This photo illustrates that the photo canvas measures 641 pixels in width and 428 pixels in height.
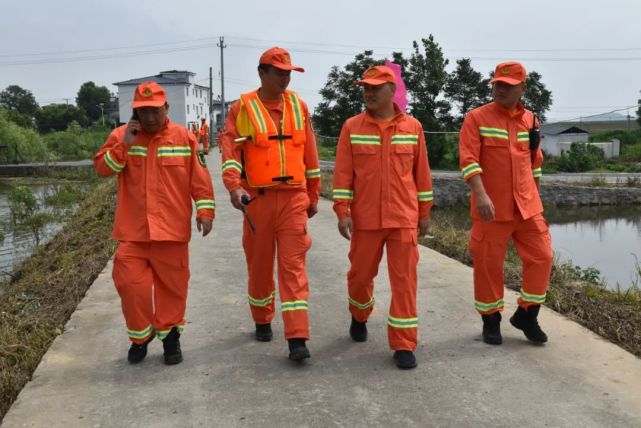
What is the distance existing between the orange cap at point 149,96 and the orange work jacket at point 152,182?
19cm

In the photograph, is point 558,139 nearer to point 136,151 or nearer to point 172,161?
point 172,161

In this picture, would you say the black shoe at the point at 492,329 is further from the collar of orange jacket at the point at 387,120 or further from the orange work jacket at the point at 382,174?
the collar of orange jacket at the point at 387,120

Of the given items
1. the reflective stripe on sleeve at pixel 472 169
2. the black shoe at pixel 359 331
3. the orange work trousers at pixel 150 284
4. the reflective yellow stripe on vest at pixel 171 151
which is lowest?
the black shoe at pixel 359 331

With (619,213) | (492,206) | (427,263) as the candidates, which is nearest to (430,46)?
(619,213)

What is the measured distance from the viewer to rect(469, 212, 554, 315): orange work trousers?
14.1 ft

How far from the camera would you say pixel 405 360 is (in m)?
3.91

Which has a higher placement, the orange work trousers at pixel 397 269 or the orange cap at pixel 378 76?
the orange cap at pixel 378 76

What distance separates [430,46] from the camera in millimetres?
32094

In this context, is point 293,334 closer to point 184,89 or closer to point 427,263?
point 427,263

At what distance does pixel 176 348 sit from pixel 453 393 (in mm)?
1752

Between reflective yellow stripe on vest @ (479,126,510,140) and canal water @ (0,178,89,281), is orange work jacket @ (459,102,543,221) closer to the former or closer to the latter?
reflective yellow stripe on vest @ (479,126,510,140)

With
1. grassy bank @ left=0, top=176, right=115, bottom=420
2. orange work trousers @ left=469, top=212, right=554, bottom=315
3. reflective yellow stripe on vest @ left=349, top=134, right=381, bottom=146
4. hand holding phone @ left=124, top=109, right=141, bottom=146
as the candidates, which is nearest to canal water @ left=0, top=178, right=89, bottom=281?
grassy bank @ left=0, top=176, right=115, bottom=420

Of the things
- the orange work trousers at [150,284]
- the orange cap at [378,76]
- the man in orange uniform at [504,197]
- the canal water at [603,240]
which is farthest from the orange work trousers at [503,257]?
the canal water at [603,240]

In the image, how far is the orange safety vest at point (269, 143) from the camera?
4.15 metres
